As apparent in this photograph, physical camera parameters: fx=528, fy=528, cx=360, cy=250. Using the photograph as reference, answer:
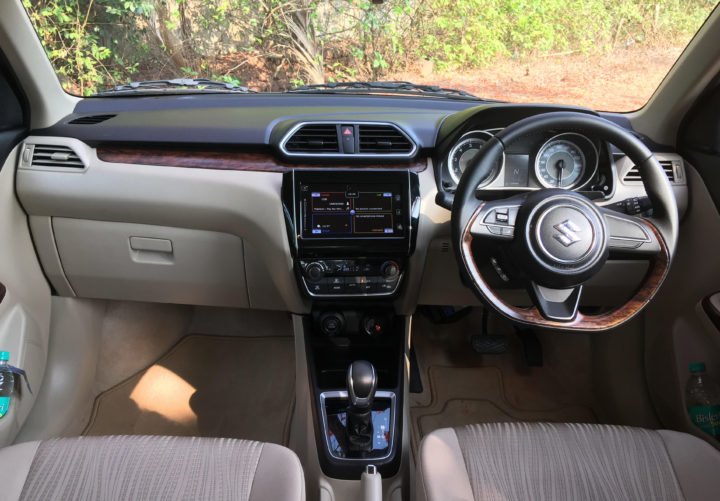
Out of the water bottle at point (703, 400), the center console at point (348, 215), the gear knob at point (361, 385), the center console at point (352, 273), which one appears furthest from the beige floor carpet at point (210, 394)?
the water bottle at point (703, 400)

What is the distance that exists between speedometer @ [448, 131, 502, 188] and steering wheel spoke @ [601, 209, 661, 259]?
377mm

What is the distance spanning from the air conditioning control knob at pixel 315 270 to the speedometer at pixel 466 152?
52cm

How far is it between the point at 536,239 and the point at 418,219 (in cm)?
45

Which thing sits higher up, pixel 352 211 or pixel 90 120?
pixel 90 120

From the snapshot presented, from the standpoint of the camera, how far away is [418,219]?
170 centimetres

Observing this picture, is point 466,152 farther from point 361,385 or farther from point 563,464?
point 563,464

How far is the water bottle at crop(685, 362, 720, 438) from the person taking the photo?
1.75 m

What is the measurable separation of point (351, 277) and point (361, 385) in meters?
0.38

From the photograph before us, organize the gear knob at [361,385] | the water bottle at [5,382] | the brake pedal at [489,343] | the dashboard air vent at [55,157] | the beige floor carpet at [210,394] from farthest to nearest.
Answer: the brake pedal at [489,343] → the beige floor carpet at [210,394] → the dashboard air vent at [55,157] → the water bottle at [5,382] → the gear knob at [361,385]

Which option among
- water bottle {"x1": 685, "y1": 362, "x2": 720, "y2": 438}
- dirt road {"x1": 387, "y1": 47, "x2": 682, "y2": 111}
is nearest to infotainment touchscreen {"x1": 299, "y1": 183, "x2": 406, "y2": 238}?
dirt road {"x1": 387, "y1": 47, "x2": 682, "y2": 111}

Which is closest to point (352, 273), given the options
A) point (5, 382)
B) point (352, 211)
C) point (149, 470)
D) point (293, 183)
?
point (352, 211)

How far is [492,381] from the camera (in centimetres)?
245

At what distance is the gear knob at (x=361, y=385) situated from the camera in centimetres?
158

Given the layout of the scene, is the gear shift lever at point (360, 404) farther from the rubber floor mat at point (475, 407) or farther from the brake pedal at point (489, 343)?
the brake pedal at point (489, 343)
